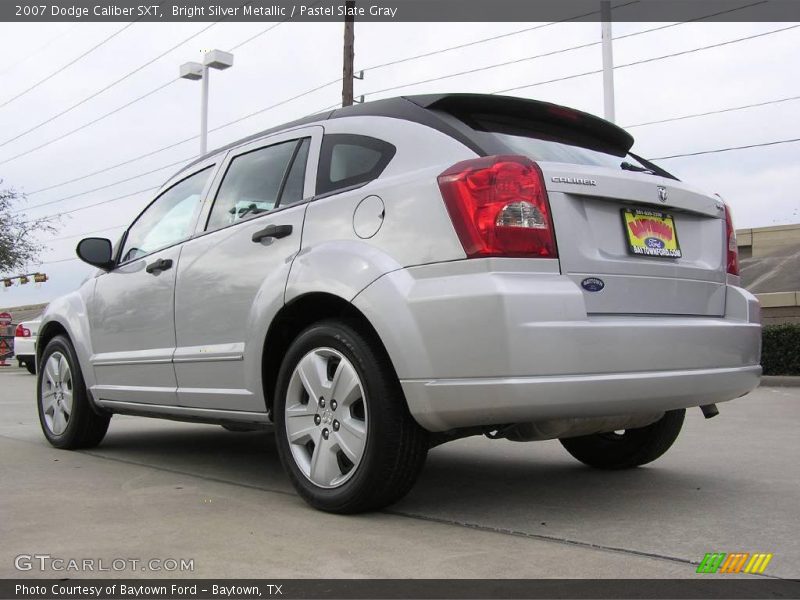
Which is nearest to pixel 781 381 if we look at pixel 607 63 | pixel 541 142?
pixel 607 63

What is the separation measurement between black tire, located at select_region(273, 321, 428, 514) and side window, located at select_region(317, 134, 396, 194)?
0.66 metres

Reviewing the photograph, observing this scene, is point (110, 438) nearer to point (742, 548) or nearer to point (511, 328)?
point (511, 328)

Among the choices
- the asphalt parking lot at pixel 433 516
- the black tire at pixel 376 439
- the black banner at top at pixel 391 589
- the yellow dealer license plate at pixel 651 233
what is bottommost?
the black banner at top at pixel 391 589

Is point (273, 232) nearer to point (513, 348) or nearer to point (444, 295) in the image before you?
point (444, 295)

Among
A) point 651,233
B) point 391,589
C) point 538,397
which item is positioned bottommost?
point 391,589

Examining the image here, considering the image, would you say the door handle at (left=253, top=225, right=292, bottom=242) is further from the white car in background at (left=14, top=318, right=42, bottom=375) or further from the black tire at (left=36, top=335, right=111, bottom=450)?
the white car in background at (left=14, top=318, right=42, bottom=375)

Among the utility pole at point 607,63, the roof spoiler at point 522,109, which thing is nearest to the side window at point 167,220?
the roof spoiler at point 522,109

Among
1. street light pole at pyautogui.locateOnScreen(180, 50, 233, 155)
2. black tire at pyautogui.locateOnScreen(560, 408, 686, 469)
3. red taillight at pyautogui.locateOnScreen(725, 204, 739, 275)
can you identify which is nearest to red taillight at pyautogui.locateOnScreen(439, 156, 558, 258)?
red taillight at pyautogui.locateOnScreen(725, 204, 739, 275)

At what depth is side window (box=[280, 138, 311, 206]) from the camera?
3.76m

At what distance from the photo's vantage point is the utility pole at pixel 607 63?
588 inches

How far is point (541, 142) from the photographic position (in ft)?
11.1

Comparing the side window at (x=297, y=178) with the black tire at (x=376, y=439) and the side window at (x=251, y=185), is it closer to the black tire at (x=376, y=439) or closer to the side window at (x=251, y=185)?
the side window at (x=251, y=185)

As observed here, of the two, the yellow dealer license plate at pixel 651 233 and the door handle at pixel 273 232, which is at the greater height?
the door handle at pixel 273 232

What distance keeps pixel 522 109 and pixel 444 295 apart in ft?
3.51
